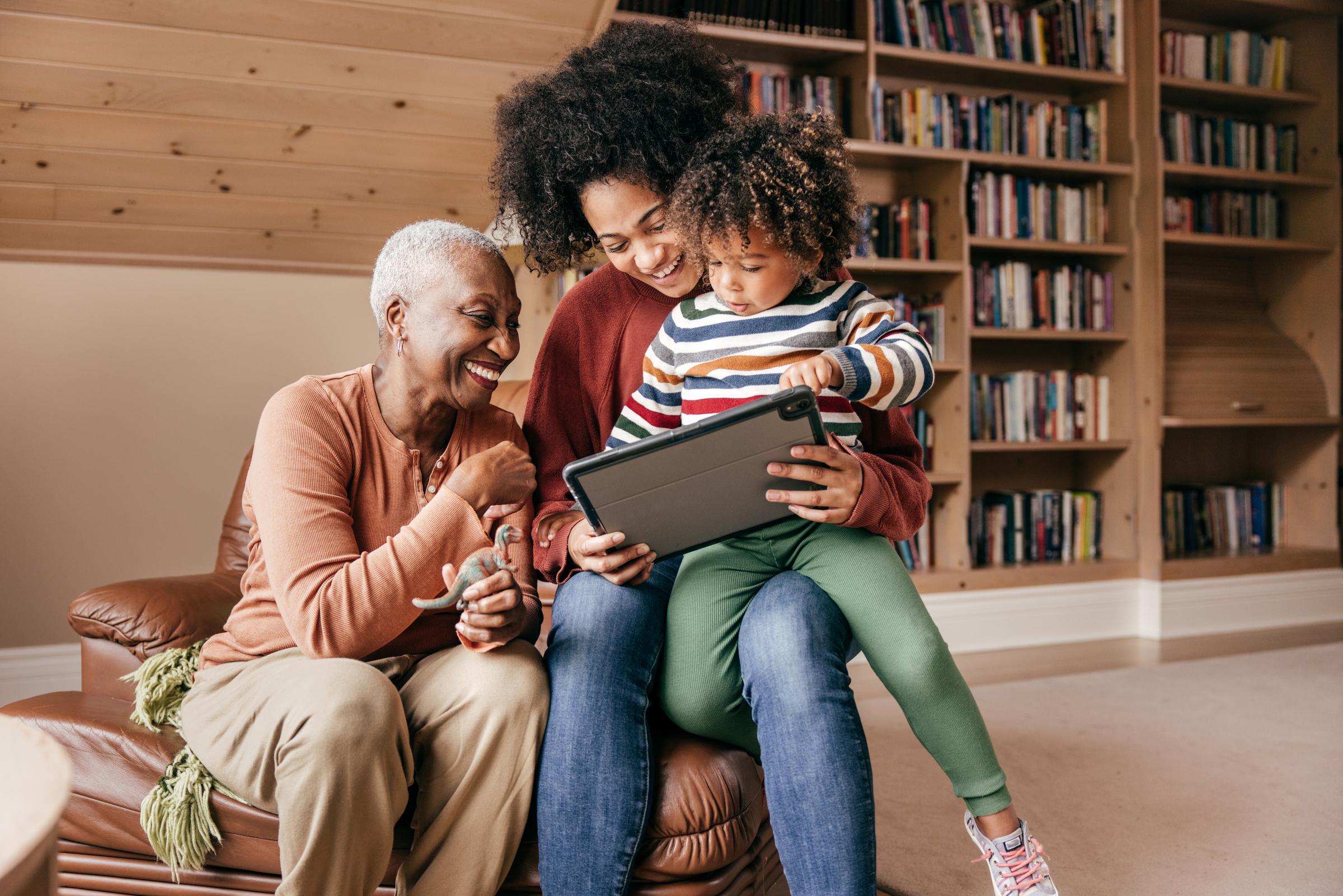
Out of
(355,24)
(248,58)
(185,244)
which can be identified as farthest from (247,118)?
(185,244)

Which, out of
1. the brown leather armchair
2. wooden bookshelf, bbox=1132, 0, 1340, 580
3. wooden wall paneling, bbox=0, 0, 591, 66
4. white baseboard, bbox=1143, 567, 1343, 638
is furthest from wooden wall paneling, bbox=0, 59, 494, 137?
white baseboard, bbox=1143, 567, 1343, 638

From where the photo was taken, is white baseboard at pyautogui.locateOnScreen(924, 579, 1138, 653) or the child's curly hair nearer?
the child's curly hair

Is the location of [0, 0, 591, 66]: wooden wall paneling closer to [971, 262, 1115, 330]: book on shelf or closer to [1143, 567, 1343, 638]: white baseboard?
[971, 262, 1115, 330]: book on shelf

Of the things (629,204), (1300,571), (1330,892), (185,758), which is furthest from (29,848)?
(1300,571)

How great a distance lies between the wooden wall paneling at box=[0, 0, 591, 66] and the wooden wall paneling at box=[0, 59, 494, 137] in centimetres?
14

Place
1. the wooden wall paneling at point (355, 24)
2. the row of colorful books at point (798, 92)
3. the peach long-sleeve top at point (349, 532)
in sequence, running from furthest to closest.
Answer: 1. the row of colorful books at point (798, 92)
2. the wooden wall paneling at point (355, 24)
3. the peach long-sleeve top at point (349, 532)

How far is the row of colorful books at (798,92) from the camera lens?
3.24 metres

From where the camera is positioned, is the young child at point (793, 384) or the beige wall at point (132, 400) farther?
the beige wall at point (132, 400)

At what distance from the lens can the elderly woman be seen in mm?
1105

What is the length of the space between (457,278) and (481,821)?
684 millimetres

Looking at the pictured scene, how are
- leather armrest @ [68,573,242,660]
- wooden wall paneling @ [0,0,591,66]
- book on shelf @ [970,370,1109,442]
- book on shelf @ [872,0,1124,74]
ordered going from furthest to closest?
book on shelf @ [970,370,1109,442] → book on shelf @ [872,0,1124,74] → wooden wall paneling @ [0,0,591,66] → leather armrest @ [68,573,242,660]

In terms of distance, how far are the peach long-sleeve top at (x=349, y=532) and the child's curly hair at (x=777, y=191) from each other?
1.41ft

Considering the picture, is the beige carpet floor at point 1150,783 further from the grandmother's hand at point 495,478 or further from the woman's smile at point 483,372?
the woman's smile at point 483,372

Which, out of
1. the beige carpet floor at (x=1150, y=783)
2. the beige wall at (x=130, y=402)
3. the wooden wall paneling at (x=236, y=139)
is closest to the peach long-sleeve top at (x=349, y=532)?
the beige carpet floor at (x=1150, y=783)
